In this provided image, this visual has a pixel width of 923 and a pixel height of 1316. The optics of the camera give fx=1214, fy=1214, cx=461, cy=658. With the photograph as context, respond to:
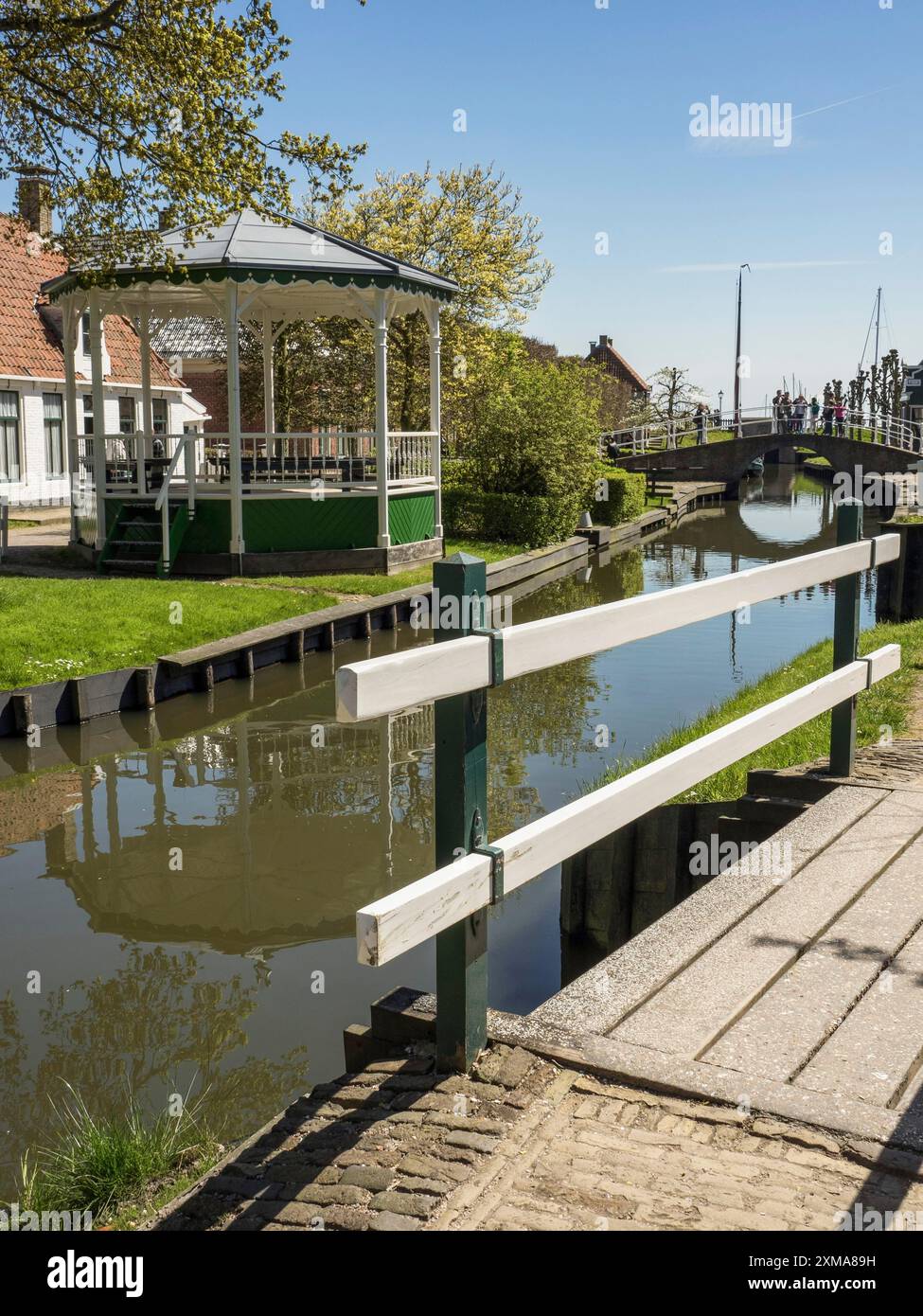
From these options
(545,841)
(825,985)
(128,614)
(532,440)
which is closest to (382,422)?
(128,614)

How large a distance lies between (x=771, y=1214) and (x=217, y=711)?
9.99 metres

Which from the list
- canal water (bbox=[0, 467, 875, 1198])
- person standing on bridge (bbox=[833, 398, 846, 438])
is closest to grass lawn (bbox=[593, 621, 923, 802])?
canal water (bbox=[0, 467, 875, 1198])

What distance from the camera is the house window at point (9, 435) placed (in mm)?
26141

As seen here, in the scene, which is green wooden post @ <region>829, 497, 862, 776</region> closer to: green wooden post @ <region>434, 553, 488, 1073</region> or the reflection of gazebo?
the reflection of gazebo

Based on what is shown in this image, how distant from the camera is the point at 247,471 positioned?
20031mm

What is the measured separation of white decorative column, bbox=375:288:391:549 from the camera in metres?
18.4

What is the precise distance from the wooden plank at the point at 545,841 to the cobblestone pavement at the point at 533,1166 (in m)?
0.47

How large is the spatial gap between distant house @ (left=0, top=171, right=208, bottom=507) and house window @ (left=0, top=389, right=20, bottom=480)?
0.07ft

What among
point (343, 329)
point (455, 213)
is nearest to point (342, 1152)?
point (343, 329)

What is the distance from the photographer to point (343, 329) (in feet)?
107

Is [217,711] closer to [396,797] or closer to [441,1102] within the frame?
[396,797]

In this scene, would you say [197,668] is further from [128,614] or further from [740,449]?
[740,449]

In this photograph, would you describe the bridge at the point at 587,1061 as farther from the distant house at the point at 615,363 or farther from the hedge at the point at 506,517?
the distant house at the point at 615,363
